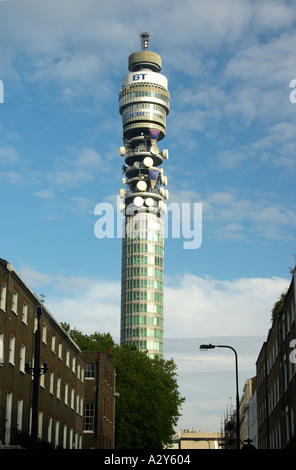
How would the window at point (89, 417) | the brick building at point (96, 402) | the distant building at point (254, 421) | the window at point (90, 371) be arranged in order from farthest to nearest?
1. the distant building at point (254, 421)
2. the window at point (90, 371)
3. the window at point (89, 417)
4. the brick building at point (96, 402)

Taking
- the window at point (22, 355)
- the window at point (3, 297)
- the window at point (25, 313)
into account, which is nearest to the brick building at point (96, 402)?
the window at point (25, 313)

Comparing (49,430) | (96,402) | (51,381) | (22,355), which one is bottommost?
(49,430)

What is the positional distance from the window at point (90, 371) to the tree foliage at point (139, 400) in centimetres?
941

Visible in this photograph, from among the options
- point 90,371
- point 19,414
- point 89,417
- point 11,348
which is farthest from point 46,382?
point 90,371

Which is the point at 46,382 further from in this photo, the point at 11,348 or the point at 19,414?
the point at 11,348

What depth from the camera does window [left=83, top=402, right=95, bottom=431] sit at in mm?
71125

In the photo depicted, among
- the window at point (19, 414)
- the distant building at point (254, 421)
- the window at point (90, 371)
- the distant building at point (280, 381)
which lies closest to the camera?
the window at point (19, 414)

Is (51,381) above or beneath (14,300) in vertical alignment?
beneath

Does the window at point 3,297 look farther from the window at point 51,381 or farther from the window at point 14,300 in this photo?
the window at point 51,381

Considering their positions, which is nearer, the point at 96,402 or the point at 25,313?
the point at 25,313

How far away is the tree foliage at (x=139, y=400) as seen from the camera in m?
84.6

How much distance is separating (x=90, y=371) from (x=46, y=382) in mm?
22864

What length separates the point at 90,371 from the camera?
72.8 meters

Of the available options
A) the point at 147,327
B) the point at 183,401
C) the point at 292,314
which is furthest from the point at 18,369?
the point at 147,327
